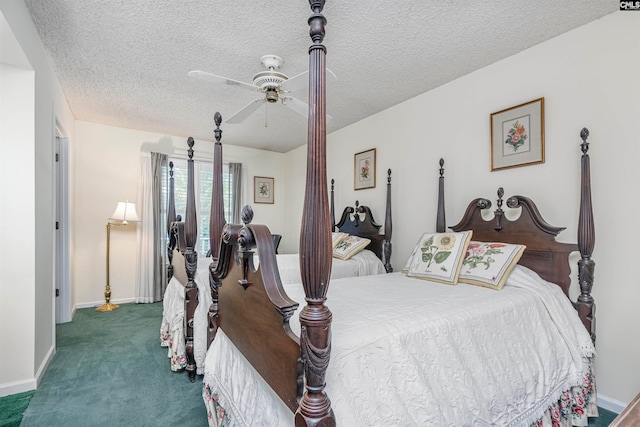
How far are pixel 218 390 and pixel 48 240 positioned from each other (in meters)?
2.08

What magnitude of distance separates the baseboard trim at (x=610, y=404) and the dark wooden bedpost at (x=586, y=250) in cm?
41

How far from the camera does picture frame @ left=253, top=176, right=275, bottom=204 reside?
18.1 feet

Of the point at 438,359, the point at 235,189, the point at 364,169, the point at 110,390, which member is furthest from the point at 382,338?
the point at 235,189

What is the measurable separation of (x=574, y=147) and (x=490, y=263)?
980 mm

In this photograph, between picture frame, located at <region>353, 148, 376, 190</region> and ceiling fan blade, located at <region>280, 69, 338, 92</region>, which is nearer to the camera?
ceiling fan blade, located at <region>280, 69, 338, 92</region>

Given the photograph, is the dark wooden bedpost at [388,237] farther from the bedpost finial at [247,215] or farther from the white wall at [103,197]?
the white wall at [103,197]

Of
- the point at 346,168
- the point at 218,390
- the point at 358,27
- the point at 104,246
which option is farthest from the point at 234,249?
the point at 104,246

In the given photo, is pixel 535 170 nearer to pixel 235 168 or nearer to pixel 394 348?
pixel 394 348

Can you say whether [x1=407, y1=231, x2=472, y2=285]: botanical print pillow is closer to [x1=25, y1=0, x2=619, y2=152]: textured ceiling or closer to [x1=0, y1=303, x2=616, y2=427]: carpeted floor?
[x1=0, y1=303, x2=616, y2=427]: carpeted floor

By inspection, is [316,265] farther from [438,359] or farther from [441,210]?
[441,210]

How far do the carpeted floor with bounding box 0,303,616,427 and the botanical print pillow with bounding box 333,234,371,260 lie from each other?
1.76 meters

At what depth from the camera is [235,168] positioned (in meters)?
5.21

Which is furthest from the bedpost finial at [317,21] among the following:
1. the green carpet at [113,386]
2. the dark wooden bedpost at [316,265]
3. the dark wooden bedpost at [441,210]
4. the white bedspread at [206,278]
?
the dark wooden bedpost at [441,210]

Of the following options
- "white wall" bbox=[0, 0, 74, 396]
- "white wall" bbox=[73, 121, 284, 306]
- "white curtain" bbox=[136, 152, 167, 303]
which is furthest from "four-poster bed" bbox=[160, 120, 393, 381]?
"white wall" bbox=[73, 121, 284, 306]
